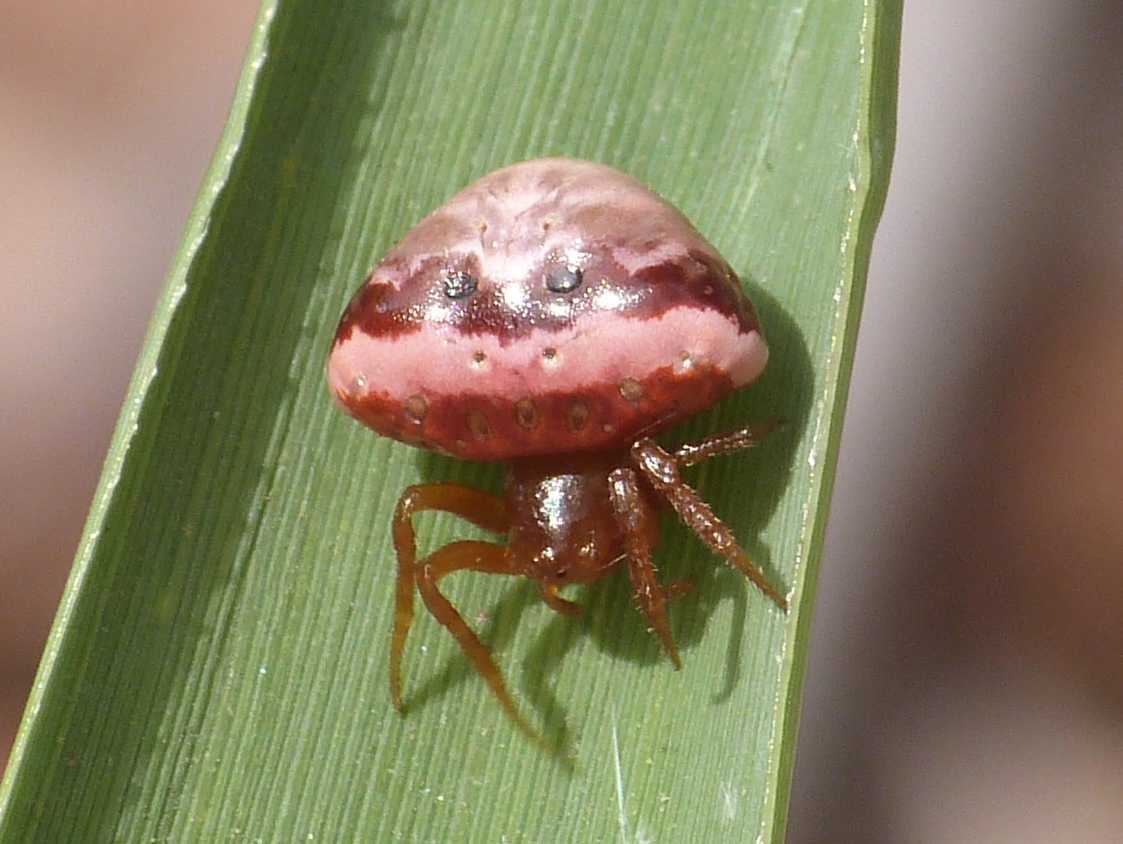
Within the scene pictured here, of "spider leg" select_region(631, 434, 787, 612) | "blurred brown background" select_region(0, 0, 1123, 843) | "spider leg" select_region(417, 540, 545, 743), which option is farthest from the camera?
"blurred brown background" select_region(0, 0, 1123, 843)

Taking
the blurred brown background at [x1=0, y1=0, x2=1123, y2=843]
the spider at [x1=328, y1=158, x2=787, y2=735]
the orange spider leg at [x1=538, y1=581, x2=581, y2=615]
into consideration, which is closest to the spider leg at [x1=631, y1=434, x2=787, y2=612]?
the spider at [x1=328, y1=158, x2=787, y2=735]

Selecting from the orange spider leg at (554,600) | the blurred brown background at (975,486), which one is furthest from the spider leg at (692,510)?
the blurred brown background at (975,486)

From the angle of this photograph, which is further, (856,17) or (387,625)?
(387,625)

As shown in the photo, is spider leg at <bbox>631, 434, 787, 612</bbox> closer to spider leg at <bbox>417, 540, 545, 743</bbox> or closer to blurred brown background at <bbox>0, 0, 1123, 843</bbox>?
spider leg at <bbox>417, 540, 545, 743</bbox>

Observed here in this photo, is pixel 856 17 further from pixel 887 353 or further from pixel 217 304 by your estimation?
pixel 887 353

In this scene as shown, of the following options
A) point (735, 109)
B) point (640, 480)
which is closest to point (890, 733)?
point (640, 480)

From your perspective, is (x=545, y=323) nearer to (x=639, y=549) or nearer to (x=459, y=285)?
(x=459, y=285)

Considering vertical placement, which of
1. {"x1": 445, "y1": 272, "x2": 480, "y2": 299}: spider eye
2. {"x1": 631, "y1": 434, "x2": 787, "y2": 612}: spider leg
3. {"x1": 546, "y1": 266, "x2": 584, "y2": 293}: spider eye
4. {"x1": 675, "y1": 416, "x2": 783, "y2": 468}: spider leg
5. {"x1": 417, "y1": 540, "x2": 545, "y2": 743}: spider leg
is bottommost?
{"x1": 417, "y1": 540, "x2": 545, "y2": 743}: spider leg

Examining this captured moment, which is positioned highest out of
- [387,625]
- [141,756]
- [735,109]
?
[735,109]

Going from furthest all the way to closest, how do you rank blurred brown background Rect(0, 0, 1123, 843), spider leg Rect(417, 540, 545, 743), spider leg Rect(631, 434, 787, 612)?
blurred brown background Rect(0, 0, 1123, 843), spider leg Rect(417, 540, 545, 743), spider leg Rect(631, 434, 787, 612)
